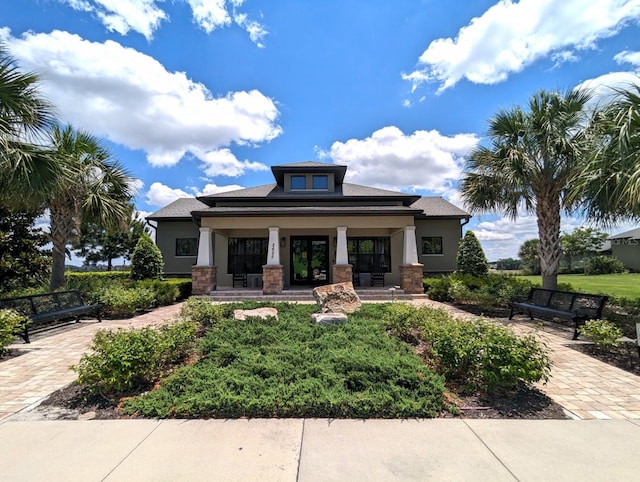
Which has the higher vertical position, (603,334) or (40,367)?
(603,334)

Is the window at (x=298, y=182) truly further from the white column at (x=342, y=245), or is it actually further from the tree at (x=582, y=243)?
the tree at (x=582, y=243)

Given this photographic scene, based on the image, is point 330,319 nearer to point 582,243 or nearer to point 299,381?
point 299,381

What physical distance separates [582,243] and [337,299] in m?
33.9

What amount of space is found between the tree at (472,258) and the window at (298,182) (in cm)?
908

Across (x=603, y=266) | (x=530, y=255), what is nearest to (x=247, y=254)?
(x=603, y=266)

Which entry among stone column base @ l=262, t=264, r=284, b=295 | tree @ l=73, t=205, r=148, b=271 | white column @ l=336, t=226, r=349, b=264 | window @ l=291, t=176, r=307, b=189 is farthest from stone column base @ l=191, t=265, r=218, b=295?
tree @ l=73, t=205, r=148, b=271

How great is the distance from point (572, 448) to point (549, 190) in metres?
9.53

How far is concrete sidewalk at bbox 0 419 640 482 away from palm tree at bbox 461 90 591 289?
8.23 meters

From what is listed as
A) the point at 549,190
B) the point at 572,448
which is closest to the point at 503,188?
the point at 549,190

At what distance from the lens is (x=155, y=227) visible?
18500 mm

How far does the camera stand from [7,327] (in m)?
6.07

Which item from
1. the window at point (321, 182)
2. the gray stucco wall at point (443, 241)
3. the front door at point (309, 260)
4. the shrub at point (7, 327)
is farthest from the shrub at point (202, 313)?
the gray stucco wall at point (443, 241)

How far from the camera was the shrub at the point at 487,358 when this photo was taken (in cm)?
398

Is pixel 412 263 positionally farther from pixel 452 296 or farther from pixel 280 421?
pixel 280 421
